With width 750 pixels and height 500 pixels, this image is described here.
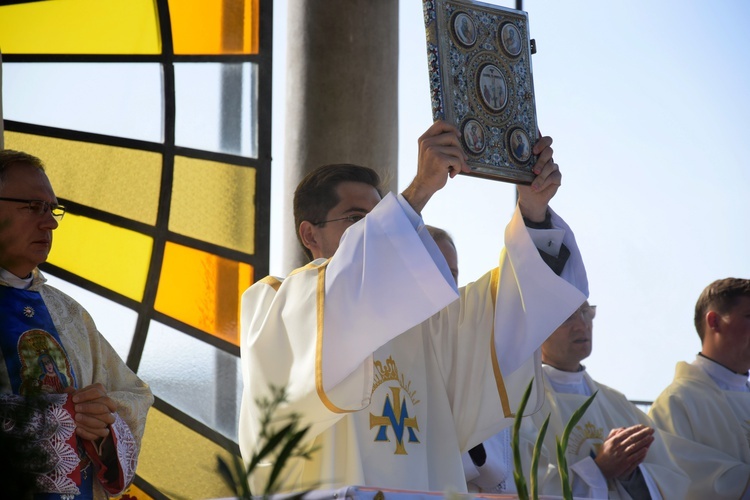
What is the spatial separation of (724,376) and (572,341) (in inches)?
49.2

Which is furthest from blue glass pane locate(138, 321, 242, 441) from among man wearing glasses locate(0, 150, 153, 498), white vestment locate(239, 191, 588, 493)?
white vestment locate(239, 191, 588, 493)

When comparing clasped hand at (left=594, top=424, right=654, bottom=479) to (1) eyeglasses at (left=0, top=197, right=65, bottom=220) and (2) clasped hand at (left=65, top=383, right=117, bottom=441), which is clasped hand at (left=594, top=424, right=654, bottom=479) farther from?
(1) eyeglasses at (left=0, top=197, right=65, bottom=220)

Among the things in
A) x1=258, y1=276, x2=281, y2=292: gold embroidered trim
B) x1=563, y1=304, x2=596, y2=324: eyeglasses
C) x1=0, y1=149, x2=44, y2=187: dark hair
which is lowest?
x1=258, y1=276, x2=281, y2=292: gold embroidered trim

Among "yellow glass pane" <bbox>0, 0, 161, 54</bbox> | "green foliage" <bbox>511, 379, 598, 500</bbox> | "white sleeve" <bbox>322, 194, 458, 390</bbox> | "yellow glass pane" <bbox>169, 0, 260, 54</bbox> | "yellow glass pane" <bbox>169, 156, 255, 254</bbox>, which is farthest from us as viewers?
"yellow glass pane" <bbox>169, 0, 260, 54</bbox>

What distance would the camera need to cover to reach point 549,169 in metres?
3.23

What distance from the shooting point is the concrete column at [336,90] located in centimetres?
577

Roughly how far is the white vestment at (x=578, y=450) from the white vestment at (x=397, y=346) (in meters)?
0.67

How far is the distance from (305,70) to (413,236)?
3.15 metres

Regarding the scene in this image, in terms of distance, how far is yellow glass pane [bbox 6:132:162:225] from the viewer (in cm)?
567

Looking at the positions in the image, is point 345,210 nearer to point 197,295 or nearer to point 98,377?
point 98,377

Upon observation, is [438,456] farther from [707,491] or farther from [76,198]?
[76,198]

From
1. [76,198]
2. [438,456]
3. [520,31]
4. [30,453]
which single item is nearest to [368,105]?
[76,198]

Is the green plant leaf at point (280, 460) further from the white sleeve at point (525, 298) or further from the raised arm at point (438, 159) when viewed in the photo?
the white sleeve at point (525, 298)

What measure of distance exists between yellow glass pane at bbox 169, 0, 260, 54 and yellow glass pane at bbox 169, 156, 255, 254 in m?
0.68
